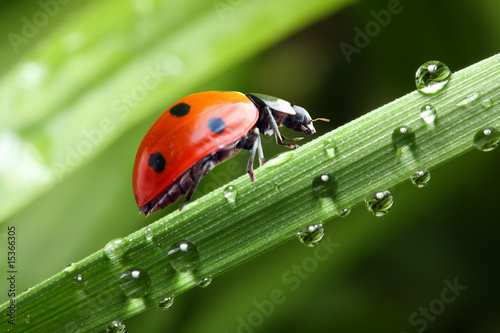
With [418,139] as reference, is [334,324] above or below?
below

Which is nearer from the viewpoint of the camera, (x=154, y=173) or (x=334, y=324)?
(x=154, y=173)

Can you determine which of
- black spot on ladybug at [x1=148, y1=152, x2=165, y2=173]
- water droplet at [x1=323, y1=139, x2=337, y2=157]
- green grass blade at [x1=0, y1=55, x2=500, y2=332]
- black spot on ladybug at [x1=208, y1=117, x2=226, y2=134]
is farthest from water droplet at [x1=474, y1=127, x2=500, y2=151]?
black spot on ladybug at [x1=148, y1=152, x2=165, y2=173]

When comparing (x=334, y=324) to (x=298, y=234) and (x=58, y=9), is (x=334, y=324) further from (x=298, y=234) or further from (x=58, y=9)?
(x=58, y=9)

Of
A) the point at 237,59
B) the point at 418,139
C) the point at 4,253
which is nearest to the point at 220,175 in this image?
the point at 237,59

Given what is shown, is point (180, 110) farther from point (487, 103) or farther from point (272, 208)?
point (487, 103)

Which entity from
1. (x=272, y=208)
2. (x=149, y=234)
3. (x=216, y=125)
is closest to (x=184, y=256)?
Answer: (x=149, y=234)
